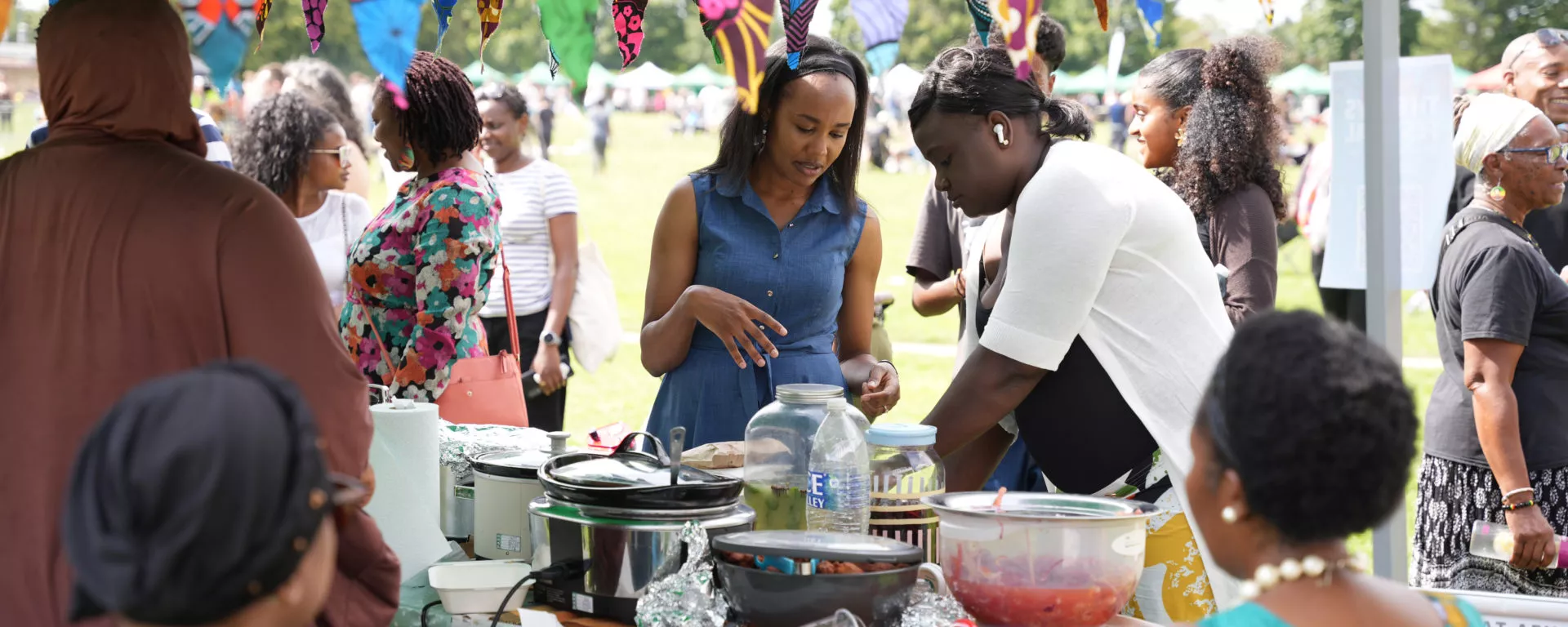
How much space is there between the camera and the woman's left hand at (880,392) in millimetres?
2664

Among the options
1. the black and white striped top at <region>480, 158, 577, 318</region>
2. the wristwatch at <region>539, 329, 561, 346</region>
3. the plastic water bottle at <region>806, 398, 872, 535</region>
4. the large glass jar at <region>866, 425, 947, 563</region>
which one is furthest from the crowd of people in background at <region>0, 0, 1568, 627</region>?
the wristwatch at <region>539, 329, 561, 346</region>

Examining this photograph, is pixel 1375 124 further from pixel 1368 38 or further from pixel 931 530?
pixel 931 530

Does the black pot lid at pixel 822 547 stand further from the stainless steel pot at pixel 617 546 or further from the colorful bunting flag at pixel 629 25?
the colorful bunting flag at pixel 629 25

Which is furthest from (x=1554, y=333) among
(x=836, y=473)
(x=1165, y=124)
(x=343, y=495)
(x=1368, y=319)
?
(x=343, y=495)

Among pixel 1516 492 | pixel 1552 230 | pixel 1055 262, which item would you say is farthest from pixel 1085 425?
pixel 1552 230

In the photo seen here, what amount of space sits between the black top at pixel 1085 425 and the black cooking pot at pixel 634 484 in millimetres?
587

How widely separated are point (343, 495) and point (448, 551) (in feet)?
3.17

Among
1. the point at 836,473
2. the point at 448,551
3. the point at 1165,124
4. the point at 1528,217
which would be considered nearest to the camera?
the point at 836,473

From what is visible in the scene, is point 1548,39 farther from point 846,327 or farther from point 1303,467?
point 1303,467

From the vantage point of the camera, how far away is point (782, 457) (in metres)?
2.26

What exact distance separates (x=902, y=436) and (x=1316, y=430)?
0.79m

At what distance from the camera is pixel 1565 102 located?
A: 15.2ft

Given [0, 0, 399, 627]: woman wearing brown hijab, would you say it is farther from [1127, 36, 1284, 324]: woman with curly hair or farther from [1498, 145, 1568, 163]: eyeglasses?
[1498, 145, 1568, 163]: eyeglasses

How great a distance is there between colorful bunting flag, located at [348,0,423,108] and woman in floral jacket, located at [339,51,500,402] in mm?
1674
